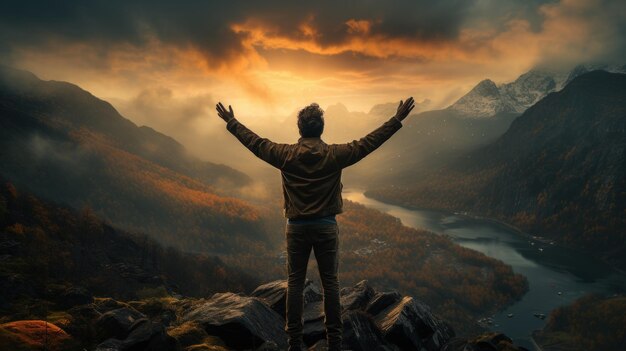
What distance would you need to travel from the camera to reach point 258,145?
7.89 metres

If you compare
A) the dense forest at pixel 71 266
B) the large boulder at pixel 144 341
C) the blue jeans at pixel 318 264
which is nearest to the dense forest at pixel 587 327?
the dense forest at pixel 71 266

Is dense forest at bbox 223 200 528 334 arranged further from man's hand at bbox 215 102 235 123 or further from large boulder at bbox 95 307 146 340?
man's hand at bbox 215 102 235 123

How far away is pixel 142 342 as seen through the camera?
325 inches

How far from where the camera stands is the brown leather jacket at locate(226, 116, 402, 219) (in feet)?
24.3

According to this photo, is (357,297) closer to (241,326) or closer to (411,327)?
(411,327)

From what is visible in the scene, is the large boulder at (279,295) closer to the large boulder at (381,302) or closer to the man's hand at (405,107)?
the large boulder at (381,302)

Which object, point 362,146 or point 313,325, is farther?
point 313,325

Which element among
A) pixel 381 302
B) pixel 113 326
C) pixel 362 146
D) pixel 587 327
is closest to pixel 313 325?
pixel 381 302

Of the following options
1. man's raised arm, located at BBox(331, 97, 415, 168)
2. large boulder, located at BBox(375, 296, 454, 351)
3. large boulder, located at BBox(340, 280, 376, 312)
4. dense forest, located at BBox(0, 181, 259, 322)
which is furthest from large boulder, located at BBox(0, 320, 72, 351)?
large boulder, located at BBox(340, 280, 376, 312)

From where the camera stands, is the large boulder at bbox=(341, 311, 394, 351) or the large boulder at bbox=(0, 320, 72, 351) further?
the large boulder at bbox=(341, 311, 394, 351)

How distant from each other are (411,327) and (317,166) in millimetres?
8597

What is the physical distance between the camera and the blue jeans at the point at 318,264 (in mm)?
7480

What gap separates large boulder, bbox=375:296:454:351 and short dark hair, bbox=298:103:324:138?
26.7 feet

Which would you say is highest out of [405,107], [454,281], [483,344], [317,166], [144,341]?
[405,107]
